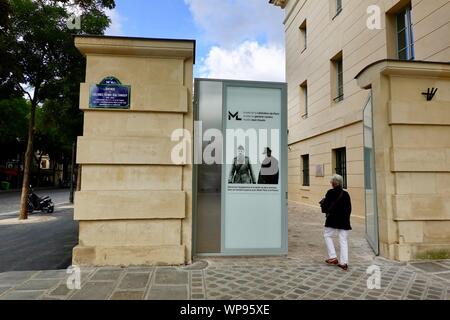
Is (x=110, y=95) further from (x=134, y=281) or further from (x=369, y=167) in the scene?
(x=369, y=167)

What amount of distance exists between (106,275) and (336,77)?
38.0 feet

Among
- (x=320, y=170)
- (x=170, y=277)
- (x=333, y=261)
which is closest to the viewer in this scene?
(x=170, y=277)

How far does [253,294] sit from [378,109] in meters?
4.26

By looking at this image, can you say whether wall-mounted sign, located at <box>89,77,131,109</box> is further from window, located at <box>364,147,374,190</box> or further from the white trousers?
window, located at <box>364,147,374,190</box>

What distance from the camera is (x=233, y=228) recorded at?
5824mm

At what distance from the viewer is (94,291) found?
4070mm

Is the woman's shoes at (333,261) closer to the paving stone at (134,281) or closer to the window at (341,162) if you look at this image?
the paving stone at (134,281)

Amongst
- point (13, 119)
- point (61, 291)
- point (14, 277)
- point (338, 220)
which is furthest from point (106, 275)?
point (13, 119)

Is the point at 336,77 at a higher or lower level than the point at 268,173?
higher

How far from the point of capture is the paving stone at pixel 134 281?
4.26m

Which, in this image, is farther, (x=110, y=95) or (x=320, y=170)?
(x=320, y=170)

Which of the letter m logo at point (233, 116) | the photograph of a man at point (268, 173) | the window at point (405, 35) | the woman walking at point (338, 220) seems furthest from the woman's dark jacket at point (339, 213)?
the window at point (405, 35)
